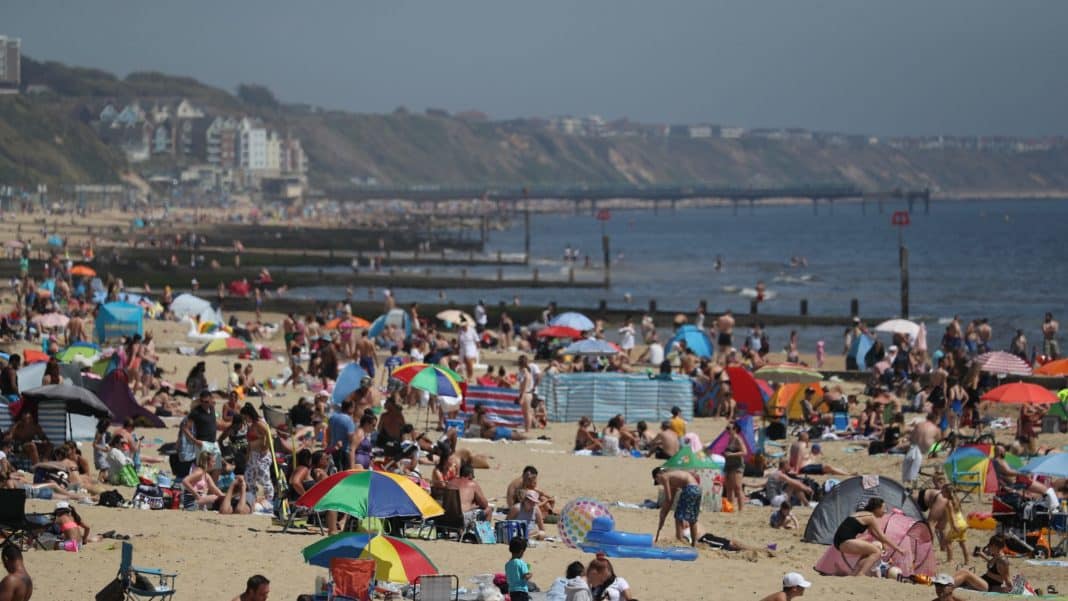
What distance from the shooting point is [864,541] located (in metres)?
11.8

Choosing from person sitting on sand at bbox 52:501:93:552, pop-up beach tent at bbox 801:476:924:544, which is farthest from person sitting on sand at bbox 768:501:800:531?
person sitting on sand at bbox 52:501:93:552

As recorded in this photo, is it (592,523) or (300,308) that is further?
(300,308)

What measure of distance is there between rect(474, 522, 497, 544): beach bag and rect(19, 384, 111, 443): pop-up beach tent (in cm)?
484

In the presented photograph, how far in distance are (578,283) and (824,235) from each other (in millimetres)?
76478

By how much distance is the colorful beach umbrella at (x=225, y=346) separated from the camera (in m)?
26.4

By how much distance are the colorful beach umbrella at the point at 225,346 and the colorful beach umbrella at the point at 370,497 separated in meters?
15.8

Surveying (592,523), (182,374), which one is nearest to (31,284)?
(182,374)

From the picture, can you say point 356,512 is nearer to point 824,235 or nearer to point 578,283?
point 578,283

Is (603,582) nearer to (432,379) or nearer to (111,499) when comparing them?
(111,499)

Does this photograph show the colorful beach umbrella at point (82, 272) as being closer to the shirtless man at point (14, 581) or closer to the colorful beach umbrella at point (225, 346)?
the colorful beach umbrella at point (225, 346)

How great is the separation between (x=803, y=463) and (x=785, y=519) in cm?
261

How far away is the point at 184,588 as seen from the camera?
1034 cm

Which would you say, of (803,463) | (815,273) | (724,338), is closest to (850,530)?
(803,463)

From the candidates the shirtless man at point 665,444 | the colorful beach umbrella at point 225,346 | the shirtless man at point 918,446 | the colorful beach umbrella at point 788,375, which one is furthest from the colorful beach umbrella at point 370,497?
the colorful beach umbrella at point 225,346
